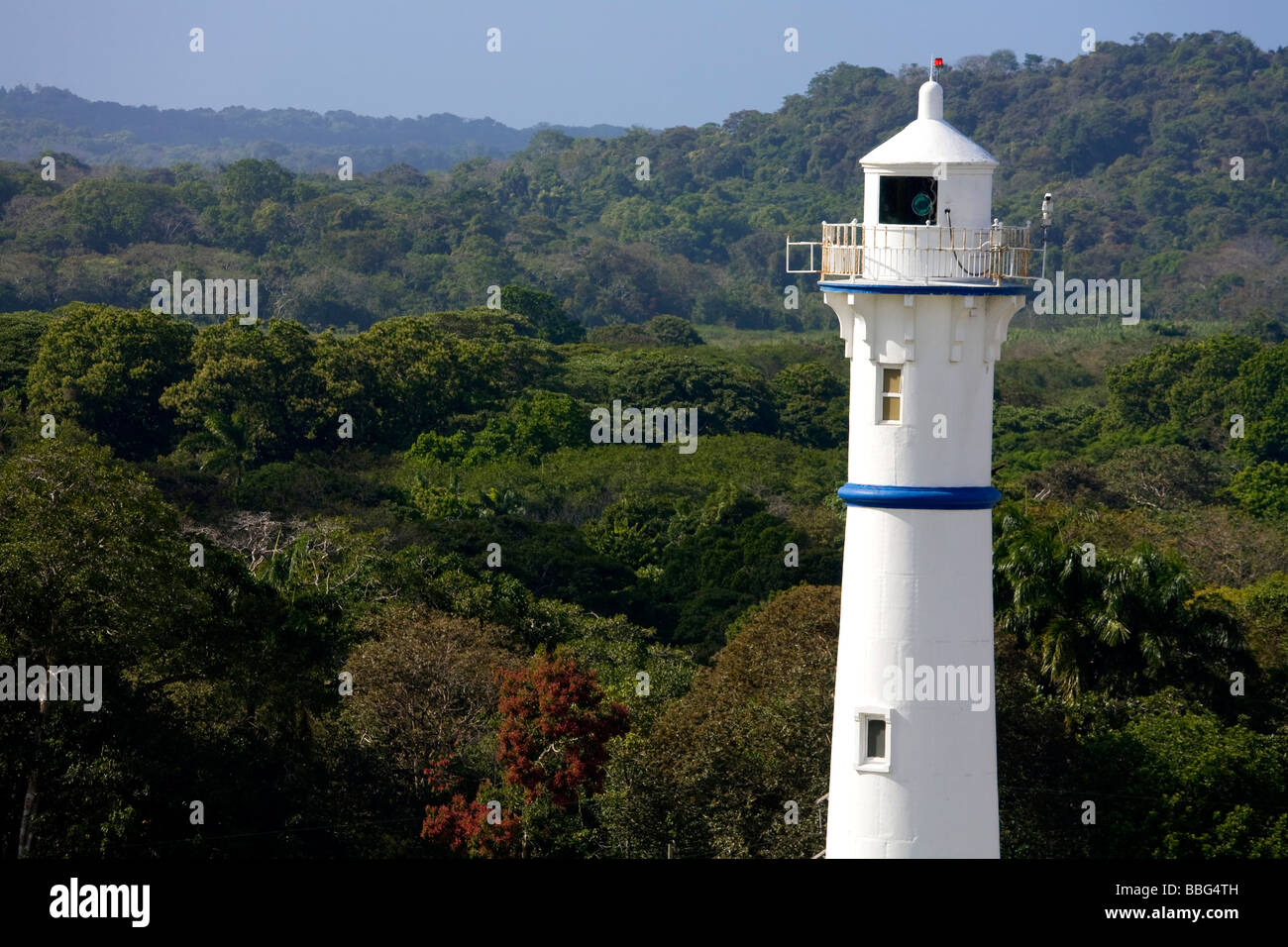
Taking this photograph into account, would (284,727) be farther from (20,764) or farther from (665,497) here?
(665,497)

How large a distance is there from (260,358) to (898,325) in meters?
49.9

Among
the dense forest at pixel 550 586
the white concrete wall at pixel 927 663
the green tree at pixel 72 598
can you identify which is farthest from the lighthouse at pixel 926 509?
the green tree at pixel 72 598

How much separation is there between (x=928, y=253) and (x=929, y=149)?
0.78 m

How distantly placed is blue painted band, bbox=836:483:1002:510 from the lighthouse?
0.04 feet

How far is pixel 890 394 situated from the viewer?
51.3ft

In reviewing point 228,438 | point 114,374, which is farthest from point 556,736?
point 114,374

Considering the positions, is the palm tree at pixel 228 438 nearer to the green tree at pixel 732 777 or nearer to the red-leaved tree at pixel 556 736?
the red-leaved tree at pixel 556 736

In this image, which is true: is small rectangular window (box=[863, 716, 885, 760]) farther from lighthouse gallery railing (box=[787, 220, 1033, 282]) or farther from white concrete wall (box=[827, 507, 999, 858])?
lighthouse gallery railing (box=[787, 220, 1033, 282])

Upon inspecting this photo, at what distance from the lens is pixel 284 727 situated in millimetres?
29453

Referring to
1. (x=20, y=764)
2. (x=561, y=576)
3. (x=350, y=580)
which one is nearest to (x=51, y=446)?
(x=20, y=764)

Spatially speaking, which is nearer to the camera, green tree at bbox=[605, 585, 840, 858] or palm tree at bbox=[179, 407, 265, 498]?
green tree at bbox=[605, 585, 840, 858]

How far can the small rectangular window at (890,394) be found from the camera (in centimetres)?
1560

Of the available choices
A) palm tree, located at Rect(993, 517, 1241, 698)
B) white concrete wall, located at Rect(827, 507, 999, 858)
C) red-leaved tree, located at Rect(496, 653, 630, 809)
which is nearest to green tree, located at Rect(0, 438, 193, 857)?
red-leaved tree, located at Rect(496, 653, 630, 809)

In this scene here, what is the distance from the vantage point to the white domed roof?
51.2 feet
